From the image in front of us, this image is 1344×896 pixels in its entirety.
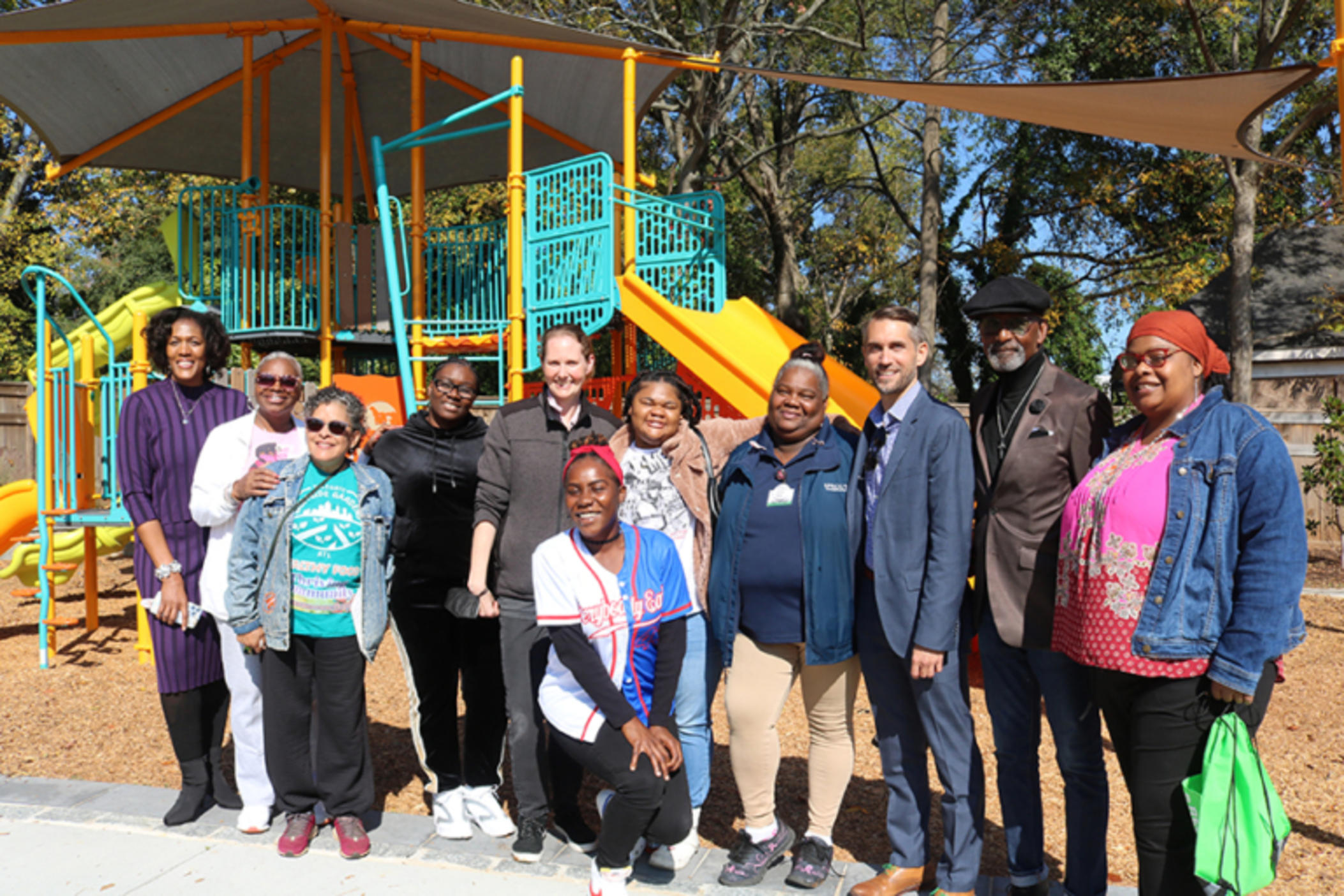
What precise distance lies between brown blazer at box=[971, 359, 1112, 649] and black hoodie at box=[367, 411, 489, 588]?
6.62 feet

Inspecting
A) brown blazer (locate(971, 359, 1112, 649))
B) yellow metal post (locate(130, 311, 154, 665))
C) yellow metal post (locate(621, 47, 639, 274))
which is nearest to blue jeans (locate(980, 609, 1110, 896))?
brown blazer (locate(971, 359, 1112, 649))

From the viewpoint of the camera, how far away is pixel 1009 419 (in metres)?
3.09

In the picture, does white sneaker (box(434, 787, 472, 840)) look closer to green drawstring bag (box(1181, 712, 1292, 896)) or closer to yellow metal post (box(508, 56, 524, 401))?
green drawstring bag (box(1181, 712, 1292, 896))

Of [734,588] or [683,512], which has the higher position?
[683,512]

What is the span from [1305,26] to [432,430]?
60.6ft

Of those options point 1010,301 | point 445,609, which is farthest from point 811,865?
point 1010,301

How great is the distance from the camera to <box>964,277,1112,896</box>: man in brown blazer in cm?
292

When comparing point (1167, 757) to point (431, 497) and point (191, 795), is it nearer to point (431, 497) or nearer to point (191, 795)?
point (431, 497)

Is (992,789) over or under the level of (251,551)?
under

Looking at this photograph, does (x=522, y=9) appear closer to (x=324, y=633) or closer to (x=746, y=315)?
(x=746, y=315)

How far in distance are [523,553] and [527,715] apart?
0.61 m

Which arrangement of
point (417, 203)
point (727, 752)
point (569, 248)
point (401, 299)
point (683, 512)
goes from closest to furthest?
point (683, 512)
point (727, 752)
point (569, 248)
point (401, 299)
point (417, 203)

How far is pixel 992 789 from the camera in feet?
14.9

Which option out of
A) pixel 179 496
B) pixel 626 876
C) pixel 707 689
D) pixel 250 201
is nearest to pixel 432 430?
pixel 179 496
